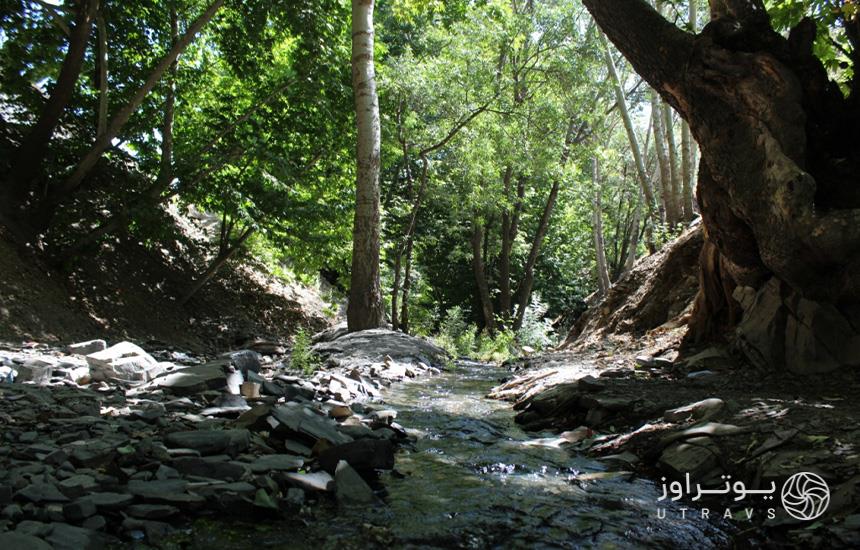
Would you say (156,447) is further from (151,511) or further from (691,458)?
(691,458)

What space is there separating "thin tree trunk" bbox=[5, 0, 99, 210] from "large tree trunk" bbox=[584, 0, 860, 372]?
7819mm

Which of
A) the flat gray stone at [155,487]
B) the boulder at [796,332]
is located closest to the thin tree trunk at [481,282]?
the boulder at [796,332]

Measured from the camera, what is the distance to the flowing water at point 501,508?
9.02ft

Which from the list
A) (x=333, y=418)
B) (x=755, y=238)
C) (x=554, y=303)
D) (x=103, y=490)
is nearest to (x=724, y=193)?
(x=755, y=238)

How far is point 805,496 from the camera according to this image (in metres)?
2.88

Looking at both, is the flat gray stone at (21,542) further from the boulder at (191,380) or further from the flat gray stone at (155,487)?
the boulder at (191,380)

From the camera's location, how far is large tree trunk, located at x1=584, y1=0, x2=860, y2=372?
4910 millimetres

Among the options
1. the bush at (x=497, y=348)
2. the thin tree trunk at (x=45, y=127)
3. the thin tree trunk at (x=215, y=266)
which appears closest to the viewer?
the thin tree trunk at (x=45, y=127)

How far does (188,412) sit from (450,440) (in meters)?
2.08

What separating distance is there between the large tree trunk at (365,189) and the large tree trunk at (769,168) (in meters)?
4.98

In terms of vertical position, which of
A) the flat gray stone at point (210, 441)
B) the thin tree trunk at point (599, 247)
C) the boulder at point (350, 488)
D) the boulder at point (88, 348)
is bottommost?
the boulder at point (350, 488)

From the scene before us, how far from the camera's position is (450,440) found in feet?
15.3

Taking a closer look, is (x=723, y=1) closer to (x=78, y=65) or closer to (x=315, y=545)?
(x=315, y=545)

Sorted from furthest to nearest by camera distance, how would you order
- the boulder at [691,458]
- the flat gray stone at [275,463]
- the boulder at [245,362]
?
the boulder at [245,362] → the boulder at [691,458] → the flat gray stone at [275,463]
